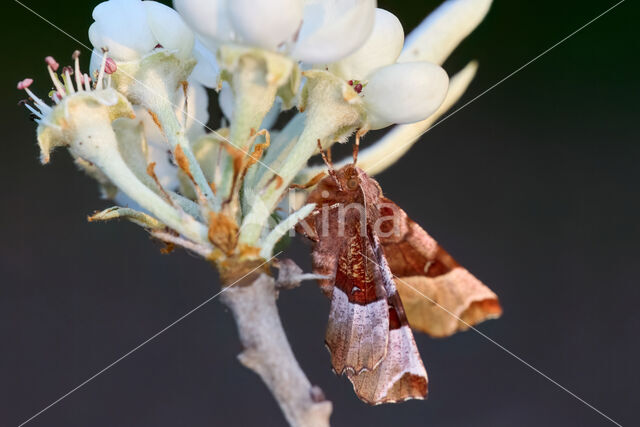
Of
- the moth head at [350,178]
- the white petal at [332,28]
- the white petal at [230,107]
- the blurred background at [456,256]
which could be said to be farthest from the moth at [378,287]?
the blurred background at [456,256]

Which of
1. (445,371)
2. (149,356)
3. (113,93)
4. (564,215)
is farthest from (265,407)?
(113,93)

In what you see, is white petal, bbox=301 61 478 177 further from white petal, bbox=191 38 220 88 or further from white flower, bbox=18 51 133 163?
white flower, bbox=18 51 133 163

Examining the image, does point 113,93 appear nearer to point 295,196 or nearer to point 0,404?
point 295,196

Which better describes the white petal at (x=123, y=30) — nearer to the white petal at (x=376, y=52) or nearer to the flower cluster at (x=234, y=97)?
the flower cluster at (x=234, y=97)

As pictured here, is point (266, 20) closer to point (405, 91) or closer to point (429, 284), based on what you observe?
point (405, 91)

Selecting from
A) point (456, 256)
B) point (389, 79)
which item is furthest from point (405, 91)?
point (456, 256)
